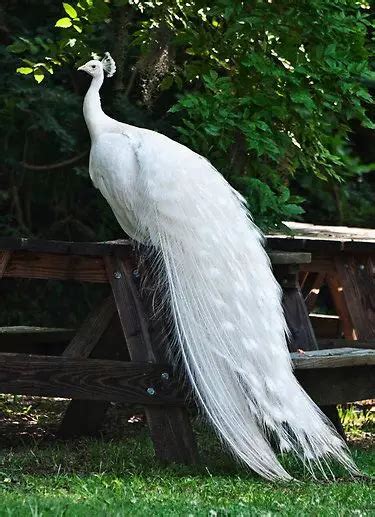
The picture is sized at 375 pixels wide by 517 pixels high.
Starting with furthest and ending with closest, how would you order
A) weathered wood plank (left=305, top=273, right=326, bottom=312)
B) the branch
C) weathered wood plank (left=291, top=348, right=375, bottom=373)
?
the branch, weathered wood plank (left=305, top=273, right=326, bottom=312), weathered wood plank (left=291, top=348, right=375, bottom=373)

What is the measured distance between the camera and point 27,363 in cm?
543

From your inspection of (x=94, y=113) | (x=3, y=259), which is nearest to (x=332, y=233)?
(x=94, y=113)

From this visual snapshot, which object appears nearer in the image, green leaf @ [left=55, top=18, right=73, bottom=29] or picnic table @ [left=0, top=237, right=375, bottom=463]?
picnic table @ [left=0, top=237, right=375, bottom=463]

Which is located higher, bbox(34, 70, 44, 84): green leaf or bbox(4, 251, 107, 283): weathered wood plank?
bbox(34, 70, 44, 84): green leaf

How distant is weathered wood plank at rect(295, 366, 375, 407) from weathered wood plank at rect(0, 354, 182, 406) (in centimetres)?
78

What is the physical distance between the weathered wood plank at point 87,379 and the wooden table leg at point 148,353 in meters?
0.05

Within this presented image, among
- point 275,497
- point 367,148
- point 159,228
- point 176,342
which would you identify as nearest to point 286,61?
point 159,228

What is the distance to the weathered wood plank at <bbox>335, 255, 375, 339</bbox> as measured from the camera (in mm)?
7164

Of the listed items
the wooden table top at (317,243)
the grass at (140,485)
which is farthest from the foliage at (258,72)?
the grass at (140,485)

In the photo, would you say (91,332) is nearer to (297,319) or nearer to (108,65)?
(297,319)

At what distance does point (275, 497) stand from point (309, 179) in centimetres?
635

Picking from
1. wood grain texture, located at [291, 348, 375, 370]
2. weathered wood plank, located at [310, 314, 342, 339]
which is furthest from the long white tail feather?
weathered wood plank, located at [310, 314, 342, 339]

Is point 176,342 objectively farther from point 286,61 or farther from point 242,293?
point 286,61

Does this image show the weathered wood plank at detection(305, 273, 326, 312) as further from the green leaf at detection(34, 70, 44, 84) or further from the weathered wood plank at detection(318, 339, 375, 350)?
the green leaf at detection(34, 70, 44, 84)
